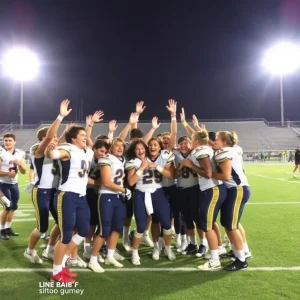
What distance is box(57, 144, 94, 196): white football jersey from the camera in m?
3.98

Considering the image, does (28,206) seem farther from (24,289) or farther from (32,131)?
(32,131)

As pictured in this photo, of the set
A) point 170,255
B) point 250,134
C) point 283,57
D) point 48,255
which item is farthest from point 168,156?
point 250,134

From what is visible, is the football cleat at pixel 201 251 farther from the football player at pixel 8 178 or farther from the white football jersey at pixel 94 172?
the football player at pixel 8 178

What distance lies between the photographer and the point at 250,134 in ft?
152

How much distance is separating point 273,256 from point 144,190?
7.49ft

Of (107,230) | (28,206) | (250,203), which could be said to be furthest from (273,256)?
(28,206)

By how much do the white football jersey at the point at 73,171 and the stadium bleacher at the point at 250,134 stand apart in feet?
129

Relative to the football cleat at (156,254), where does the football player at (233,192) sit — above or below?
above

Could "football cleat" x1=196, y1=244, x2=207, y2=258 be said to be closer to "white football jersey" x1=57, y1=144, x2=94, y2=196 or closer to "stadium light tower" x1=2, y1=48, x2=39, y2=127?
"white football jersey" x1=57, y1=144, x2=94, y2=196

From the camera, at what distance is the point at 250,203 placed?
993cm

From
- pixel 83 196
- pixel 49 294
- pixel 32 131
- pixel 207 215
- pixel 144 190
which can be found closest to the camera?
pixel 49 294

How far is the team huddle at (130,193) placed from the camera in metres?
4.04

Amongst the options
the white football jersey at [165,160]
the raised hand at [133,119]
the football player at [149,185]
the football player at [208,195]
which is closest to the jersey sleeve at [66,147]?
the football player at [149,185]

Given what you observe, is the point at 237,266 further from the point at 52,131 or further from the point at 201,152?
the point at 52,131
